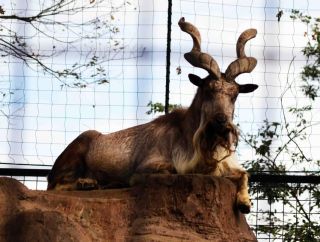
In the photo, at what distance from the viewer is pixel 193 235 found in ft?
29.8

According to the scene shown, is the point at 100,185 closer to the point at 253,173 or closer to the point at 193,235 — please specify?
the point at 253,173

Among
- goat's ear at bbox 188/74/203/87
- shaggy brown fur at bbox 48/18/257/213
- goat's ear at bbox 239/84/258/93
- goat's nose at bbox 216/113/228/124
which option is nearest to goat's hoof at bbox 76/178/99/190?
shaggy brown fur at bbox 48/18/257/213

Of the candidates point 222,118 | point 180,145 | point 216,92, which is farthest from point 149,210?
point 180,145

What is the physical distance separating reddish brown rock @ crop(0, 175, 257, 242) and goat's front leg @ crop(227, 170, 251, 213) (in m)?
0.11

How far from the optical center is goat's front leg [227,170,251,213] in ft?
31.3

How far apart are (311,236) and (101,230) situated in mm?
3927

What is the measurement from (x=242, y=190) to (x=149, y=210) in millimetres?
1006

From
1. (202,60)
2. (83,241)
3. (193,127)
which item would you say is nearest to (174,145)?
(193,127)

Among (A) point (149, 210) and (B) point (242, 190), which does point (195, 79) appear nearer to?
(B) point (242, 190)

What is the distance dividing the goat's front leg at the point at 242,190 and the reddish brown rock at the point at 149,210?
0.11 m

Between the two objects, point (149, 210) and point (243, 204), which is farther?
point (243, 204)

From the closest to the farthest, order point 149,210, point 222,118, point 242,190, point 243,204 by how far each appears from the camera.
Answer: point 149,210
point 243,204
point 242,190
point 222,118

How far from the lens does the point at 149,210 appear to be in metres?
9.25

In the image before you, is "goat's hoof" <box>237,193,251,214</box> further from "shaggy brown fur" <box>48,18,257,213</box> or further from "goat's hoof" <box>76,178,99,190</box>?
"goat's hoof" <box>76,178,99,190</box>
